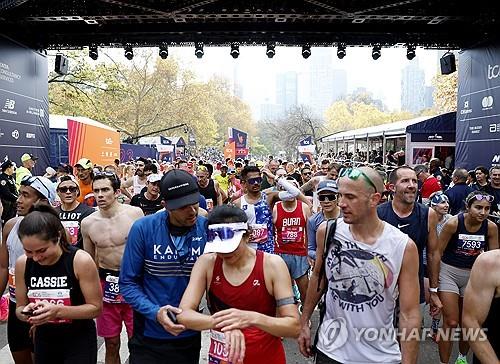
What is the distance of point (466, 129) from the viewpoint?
13789mm

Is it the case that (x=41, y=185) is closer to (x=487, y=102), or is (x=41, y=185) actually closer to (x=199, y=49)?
(x=199, y=49)

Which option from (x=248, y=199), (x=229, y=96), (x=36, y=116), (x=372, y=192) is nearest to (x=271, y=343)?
(x=372, y=192)

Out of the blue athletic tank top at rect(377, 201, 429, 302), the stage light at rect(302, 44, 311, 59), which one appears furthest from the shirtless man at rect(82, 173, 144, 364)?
the stage light at rect(302, 44, 311, 59)

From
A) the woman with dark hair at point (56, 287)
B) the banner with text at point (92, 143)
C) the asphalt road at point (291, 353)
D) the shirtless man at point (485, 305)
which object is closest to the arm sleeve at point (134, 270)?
the woman with dark hair at point (56, 287)

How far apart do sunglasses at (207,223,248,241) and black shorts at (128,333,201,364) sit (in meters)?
0.83

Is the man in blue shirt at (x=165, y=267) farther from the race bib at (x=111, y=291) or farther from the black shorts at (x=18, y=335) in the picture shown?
the race bib at (x=111, y=291)

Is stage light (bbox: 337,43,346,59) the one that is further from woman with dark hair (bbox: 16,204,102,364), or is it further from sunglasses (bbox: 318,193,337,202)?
woman with dark hair (bbox: 16,204,102,364)

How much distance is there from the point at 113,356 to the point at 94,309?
1.48 m

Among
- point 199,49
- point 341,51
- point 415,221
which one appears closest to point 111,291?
point 415,221

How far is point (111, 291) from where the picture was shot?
4.48 meters

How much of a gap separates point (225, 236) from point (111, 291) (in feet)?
7.34

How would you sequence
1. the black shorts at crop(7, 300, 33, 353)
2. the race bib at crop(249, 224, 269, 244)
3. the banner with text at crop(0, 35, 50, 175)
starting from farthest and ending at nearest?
1. the banner with text at crop(0, 35, 50, 175)
2. the race bib at crop(249, 224, 269, 244)
3. the black shorts at crop(7, 300, 33, 353)

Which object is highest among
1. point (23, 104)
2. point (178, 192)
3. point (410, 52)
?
point (410, 52)

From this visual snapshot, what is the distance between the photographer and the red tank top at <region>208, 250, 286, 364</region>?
8.71ft
